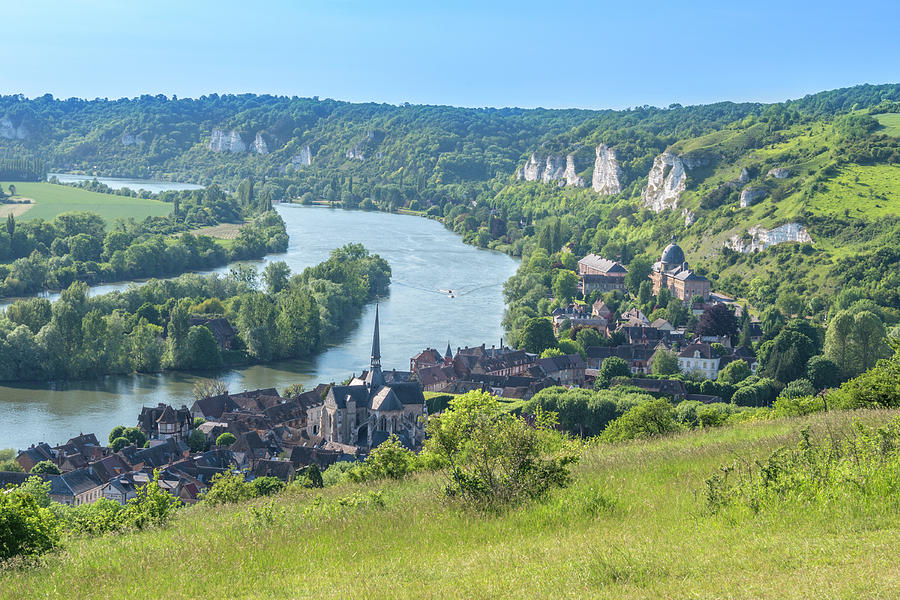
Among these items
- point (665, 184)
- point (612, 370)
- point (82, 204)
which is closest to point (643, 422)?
point (612, 370)

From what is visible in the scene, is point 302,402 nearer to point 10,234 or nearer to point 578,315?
point 578,315

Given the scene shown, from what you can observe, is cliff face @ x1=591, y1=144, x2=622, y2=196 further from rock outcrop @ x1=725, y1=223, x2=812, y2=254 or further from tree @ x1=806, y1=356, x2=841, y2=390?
tree @ x1=806, y1=356, x2=841, y2=390

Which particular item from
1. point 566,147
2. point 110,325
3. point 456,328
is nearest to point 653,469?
point 110,325

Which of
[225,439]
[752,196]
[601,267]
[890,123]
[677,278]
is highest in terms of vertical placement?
[890,123]

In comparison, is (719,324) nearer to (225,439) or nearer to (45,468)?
(225,439)

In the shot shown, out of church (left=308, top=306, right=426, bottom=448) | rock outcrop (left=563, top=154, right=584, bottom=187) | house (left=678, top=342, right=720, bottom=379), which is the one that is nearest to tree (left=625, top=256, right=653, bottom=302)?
house (left=678, top=342, right=720, bottom=379)
